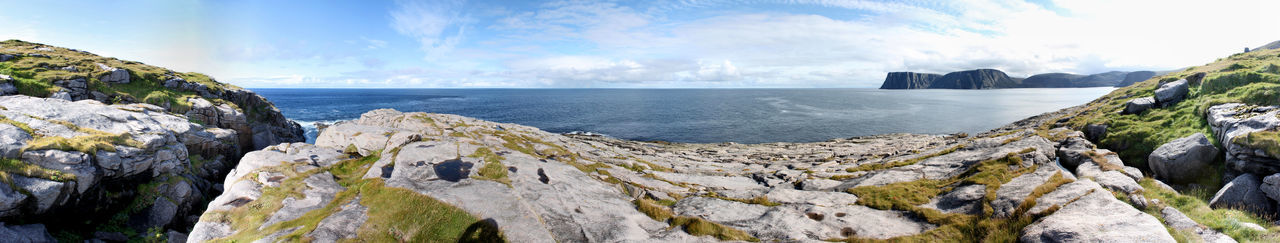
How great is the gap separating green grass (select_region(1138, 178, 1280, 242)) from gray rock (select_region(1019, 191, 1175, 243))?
379 cm

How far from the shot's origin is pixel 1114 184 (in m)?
18.6

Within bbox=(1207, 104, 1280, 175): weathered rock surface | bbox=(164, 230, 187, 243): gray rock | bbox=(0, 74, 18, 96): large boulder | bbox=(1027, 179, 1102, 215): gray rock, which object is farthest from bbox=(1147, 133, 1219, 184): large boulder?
bbox=(0, 74, 18, 96): large boulder

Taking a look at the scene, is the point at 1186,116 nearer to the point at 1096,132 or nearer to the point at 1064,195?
the point at 1096,132

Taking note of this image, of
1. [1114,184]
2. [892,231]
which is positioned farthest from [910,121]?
[892,231]

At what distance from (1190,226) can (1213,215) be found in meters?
4.46

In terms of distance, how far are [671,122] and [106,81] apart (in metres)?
95.7

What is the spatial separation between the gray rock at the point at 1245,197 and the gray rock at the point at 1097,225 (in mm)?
9377

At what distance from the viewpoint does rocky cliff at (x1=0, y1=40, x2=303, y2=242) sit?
1900 cm

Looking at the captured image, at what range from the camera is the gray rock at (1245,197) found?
1645 centimetres

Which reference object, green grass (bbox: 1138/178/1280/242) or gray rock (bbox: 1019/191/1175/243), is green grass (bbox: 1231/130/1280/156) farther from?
gray rock (bbox: 1019/191/1175/243)

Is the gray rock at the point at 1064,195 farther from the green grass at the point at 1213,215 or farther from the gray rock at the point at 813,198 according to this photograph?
the gray rock at the point at 813,198

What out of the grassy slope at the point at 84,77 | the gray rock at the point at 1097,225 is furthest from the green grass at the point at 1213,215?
the grassy slope at the point at 84,77

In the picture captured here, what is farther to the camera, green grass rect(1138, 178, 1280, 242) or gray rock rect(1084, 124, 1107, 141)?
gray rock rect(1084, 124, 1107, 141)

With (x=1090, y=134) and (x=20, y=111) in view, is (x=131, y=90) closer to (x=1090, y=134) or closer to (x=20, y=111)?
(x=20, y=111)
